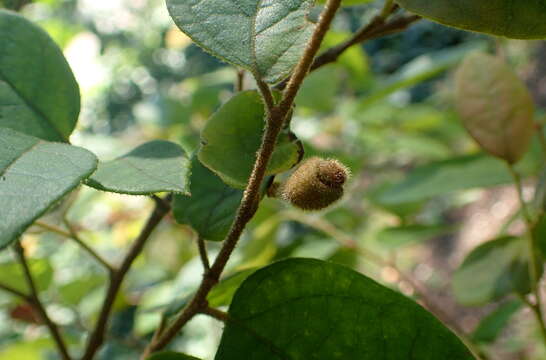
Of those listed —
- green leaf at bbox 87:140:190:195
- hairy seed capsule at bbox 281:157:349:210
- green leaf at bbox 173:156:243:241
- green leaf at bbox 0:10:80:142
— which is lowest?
green leaf at bbox 173:156:243:241

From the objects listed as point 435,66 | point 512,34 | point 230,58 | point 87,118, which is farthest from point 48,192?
point 87,118

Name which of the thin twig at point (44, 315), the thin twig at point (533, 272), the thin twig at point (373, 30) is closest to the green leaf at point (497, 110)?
the thin twig at point (533, 272)

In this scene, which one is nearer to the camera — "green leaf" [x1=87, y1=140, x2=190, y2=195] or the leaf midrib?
"green leaf" [x1=87, y1=140, x2=190, y2=195]

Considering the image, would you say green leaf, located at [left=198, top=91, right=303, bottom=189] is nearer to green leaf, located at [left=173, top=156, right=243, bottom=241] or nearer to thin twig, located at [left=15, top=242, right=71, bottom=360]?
green leaf, located at [left=173, top=156, right=243, bottom=241]

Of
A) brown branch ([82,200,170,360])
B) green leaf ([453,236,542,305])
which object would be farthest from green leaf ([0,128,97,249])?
green leaf ([453,236,542,305])

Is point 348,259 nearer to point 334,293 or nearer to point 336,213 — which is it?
point 336,213

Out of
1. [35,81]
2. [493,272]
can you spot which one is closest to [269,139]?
[35,81]
